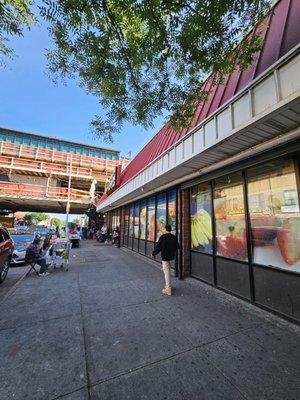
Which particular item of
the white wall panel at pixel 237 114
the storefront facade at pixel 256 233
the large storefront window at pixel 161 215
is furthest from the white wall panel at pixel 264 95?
the large storefront window at pixel 161 215

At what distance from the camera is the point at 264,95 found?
10.6 feet

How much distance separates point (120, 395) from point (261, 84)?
4.53 meters

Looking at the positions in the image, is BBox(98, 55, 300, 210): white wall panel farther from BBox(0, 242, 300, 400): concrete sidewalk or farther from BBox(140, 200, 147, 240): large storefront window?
BBox(140, 200, 147, 240): large storefront window

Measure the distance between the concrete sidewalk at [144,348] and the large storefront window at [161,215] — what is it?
13.0 ft

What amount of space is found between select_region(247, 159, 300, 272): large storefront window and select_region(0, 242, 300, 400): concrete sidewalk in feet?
3.95

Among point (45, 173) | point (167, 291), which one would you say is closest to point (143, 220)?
point (167, 291)

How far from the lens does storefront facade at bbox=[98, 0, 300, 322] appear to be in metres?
3.34

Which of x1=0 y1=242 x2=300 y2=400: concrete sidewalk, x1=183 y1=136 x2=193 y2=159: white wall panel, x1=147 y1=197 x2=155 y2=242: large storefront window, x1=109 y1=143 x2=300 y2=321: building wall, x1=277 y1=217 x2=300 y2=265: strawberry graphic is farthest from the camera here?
x1=147 y1=197 x2=155 y2=242: large storefront window

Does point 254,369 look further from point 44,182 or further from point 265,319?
point 44,182

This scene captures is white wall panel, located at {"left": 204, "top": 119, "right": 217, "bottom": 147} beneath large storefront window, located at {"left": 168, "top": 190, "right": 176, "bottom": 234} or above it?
above

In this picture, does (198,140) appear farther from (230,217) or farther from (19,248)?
(19,248)

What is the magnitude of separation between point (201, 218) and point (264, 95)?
172 inches

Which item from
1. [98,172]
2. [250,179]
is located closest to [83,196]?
[98,172]

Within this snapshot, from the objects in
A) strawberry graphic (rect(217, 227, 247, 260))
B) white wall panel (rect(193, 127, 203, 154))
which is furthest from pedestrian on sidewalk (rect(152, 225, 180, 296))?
white wall panel (rect(193, 127, 203, 154))
